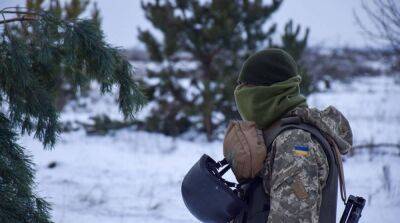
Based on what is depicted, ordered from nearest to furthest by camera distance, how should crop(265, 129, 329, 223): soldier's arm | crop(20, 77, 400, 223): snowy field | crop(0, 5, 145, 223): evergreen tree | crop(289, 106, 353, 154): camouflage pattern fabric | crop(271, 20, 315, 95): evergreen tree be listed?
crop(265, 129, 329, 223): soldier's arm → crop(289, 106, 353, 154): camouflage pattern fabric → crop(0, 5, 145, 223): evergreen tree → crop(20, 77, 400, 223): snowy field → crop(271, 20, 315, 95): evergreen tree

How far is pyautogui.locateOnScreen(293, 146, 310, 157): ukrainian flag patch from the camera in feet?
5.71

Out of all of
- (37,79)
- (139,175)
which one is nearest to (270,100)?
(37,79)

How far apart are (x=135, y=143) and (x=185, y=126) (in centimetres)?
154

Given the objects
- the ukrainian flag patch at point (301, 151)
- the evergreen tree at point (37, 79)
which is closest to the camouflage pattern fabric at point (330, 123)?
the ukrainian flag patch at point (301, 151)

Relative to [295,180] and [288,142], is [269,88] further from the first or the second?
[295,180]

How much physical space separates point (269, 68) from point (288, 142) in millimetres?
350

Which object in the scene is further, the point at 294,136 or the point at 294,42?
the point at 294,42

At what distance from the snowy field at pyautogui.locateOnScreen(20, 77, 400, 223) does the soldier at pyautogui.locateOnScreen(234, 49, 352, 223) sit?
2.04m

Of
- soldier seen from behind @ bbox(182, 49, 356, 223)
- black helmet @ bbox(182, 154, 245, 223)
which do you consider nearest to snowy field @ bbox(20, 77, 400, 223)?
black helmet @ bbox(182, 154, 245, 223)

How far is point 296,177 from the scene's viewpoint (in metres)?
1.73

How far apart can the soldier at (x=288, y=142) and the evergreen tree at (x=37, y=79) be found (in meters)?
0.98

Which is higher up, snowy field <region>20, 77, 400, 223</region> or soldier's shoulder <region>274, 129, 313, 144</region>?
snowy field <region>20, 77, 400, 223</region>

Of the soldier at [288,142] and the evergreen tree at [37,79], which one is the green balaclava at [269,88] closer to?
the soldier at [288,142]

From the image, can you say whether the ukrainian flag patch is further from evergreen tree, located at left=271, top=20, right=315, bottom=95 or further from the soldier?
evergreen tree, located at left=271, top=20, right=315, bottom=95
